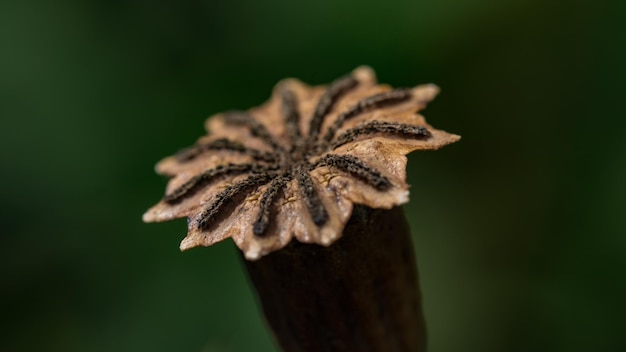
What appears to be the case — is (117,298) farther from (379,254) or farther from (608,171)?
(608,171)

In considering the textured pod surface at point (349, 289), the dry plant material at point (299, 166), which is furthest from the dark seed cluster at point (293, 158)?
the textured pod surface at point (349, 289)

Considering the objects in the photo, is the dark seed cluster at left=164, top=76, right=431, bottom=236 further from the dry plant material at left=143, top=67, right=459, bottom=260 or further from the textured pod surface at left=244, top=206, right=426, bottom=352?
the textured pod surface at left=244, top=206, right=426, bottom=352

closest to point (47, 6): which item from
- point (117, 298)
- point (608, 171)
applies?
point (117, 298)

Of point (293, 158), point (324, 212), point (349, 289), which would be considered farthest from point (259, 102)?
point (324, 212)

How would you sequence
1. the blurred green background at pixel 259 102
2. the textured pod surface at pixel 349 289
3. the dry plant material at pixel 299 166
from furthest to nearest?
the blurred green background at pixel 259 102 → the textured pod surface at pixel 349 289 → the dry plant material at pixel 299 166

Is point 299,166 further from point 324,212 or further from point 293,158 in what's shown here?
point 324,212

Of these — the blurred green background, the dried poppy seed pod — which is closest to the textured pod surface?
the dried poppy seed pod

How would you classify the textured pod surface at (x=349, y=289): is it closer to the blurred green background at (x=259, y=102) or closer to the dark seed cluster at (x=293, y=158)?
the dark seed cluster at (x=293, y=158)
